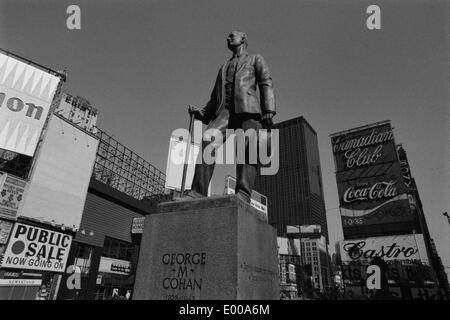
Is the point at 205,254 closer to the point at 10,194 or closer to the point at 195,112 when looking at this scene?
the point at 195,112

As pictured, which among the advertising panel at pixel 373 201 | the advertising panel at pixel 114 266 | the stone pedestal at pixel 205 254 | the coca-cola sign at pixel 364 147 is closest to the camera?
the stone pedestal at pixel 205 254

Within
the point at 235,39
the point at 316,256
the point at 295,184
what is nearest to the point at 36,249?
the point at 235,39

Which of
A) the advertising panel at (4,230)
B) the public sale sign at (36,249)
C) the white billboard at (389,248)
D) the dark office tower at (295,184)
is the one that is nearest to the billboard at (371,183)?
the white billboard at (389,248)

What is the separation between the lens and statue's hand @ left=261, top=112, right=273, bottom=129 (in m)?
5.15

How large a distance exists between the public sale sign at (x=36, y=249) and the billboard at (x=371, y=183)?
3338 centimetres

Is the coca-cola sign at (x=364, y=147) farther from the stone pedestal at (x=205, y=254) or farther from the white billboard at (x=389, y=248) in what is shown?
the stone pedestal at (x=205, y=254)

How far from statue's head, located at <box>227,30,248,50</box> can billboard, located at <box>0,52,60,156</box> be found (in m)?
24.7

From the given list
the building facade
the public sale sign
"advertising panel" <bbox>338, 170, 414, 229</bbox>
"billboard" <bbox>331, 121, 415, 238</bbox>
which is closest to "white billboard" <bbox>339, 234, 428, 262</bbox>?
"billboard" <bbox>331, 121, 415, 238</bbox>

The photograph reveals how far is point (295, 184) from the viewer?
563 feet

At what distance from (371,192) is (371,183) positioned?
1.23 metres

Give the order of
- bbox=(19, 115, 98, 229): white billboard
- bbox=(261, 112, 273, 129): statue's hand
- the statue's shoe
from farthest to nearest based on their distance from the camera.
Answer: bbox=(19, 115, 98, 229): white billboard, bbox=(261, 112, 273, 129): statue's hand, the statue's shoe

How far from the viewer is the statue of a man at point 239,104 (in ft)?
15.9

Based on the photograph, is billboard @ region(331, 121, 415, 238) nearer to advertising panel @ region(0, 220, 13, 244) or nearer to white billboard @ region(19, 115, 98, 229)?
white billboard @ region(19, 115, 98, 229)
